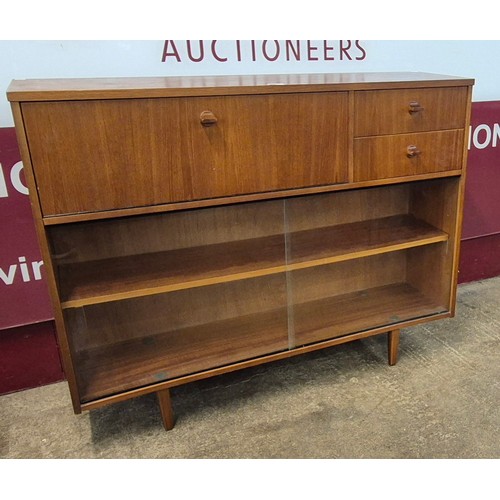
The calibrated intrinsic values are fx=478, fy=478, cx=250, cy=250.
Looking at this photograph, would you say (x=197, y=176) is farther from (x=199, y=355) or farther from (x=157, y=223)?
(x=199, y=355)

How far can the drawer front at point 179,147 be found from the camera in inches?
44.9

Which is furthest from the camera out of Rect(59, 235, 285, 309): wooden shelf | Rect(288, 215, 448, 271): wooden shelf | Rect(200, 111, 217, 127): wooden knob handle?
Rect(288, 215, 448, 271): wooden shelf

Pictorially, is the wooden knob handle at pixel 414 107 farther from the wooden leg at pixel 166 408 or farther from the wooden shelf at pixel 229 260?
the wooden leg at pixel 166 408

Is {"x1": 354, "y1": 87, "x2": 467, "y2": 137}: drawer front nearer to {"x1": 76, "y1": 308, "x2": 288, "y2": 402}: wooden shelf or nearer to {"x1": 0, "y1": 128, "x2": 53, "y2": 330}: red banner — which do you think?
{"x1": 76, "y1": 308, "x2": 288, "y2": 402}: wooden shelf

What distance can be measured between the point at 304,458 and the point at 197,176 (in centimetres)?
87

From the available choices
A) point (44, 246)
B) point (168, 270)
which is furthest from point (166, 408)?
point (44, 246)

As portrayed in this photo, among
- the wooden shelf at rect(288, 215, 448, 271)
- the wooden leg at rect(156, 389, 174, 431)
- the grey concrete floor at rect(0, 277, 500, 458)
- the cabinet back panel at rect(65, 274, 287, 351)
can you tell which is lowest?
the grey concrete floor at rect(0, 277, 500, 458)

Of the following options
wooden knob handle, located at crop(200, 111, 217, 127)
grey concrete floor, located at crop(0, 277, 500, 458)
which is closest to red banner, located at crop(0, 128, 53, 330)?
grey concrete floor, located at crop(0, 277, 500, 458)

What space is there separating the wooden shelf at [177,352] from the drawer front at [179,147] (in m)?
0.55

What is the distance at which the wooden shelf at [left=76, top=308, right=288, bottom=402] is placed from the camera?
145cm

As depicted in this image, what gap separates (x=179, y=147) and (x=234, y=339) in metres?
0.72
